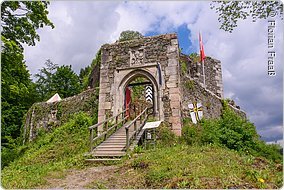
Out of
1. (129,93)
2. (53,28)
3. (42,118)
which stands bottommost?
(42,118)

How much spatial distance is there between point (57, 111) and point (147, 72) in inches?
232

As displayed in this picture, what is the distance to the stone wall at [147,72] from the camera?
1148 cm

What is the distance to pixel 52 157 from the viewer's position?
1028 centimetres

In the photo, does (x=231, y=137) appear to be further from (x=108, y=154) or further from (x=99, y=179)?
(x=99, y=179)

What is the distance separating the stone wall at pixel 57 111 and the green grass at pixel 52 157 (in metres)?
0.70

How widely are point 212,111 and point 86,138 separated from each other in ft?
24.0

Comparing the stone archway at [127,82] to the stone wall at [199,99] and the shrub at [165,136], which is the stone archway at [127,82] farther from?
the shrub at [165,136]

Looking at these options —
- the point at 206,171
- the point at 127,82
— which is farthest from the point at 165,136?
the point at 206,171

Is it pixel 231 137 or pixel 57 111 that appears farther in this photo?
pixel 57 111

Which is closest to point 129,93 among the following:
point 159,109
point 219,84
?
point 159,109

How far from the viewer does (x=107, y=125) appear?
37.4 ft

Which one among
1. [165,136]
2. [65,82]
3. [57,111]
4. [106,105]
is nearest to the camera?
[165,136]

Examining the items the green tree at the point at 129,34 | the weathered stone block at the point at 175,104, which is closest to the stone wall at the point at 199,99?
the weathered stone block at the point at 175,104

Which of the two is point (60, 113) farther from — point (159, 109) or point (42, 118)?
point (159, 109)
